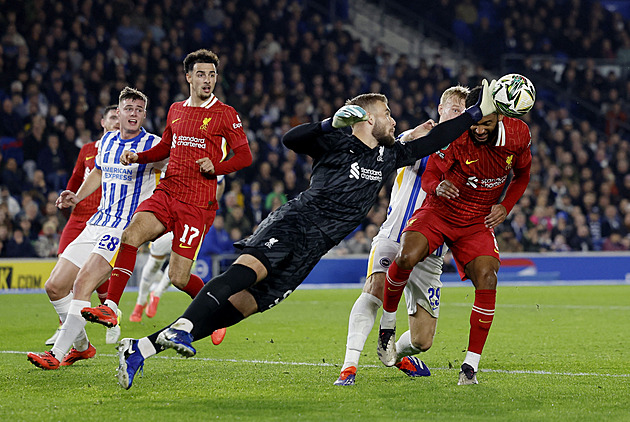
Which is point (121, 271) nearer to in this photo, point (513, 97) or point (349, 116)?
point (349, 116)

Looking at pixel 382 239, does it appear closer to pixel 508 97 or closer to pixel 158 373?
pixel 508 97

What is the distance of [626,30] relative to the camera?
97.7 ft

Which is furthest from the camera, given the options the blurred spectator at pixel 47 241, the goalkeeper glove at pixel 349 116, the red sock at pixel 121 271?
the blurred spectator at pixel 47 241

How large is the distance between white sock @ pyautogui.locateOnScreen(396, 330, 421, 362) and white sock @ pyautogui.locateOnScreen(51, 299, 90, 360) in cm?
254

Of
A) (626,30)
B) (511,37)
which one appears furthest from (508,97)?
(626,30)

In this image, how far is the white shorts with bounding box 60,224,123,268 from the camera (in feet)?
24.9

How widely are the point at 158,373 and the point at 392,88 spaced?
18559 mm

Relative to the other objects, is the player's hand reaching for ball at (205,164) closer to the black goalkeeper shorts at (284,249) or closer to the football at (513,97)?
the black goalkeeper shorts at (284,249)

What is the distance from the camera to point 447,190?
6.64 metres

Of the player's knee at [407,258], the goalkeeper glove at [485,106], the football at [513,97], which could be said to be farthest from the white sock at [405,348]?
the football at [513,97]

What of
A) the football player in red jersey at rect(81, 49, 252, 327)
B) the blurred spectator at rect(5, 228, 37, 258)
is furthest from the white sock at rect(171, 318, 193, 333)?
the blurred spectator at rect(5, 228, 37, 258)

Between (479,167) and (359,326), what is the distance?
1542 millimetres

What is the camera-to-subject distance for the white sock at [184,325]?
17.2 feet

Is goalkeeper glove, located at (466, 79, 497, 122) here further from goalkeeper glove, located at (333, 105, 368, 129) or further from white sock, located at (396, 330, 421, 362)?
white sock, located at (396, 330, 421, 362)
